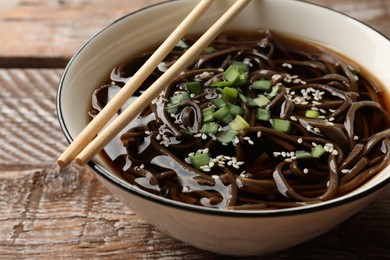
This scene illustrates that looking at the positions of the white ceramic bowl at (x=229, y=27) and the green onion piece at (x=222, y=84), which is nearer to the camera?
the white ceramic bowl at (x=229, y=27)

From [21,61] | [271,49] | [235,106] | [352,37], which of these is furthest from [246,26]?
[21,61]

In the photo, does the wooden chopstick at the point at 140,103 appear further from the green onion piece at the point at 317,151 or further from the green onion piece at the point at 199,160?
the green onion piece at the point at 317,151

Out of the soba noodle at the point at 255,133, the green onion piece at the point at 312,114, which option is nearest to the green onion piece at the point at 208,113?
the soba noodle at the point at 255,133

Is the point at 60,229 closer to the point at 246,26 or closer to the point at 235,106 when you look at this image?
the point at 235,106

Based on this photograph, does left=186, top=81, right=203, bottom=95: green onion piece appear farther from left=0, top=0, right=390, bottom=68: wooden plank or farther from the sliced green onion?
left=0, top=0, right=390, bottom=68: wooden plank

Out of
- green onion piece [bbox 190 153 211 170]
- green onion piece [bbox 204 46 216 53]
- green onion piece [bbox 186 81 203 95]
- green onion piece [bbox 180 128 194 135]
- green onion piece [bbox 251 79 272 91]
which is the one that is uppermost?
green onion piece [bbox 251 79 272 91]

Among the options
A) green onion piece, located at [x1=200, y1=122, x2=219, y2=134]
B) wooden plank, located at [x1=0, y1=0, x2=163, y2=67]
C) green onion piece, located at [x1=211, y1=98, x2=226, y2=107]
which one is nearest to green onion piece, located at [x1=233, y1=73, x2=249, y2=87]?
green onion piece, located at [x1=211, y1=98, x2=226, y2=107]

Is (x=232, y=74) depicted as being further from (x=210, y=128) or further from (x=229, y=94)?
(x=210, y=128)

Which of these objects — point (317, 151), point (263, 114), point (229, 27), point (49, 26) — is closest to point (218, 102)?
point (263, 114)

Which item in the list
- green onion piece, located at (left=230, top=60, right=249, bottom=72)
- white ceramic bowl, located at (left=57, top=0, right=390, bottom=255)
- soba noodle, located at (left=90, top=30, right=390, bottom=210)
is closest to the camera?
white ceramic bowl, located at (left=57, top=0, right=390, bottom=255)
